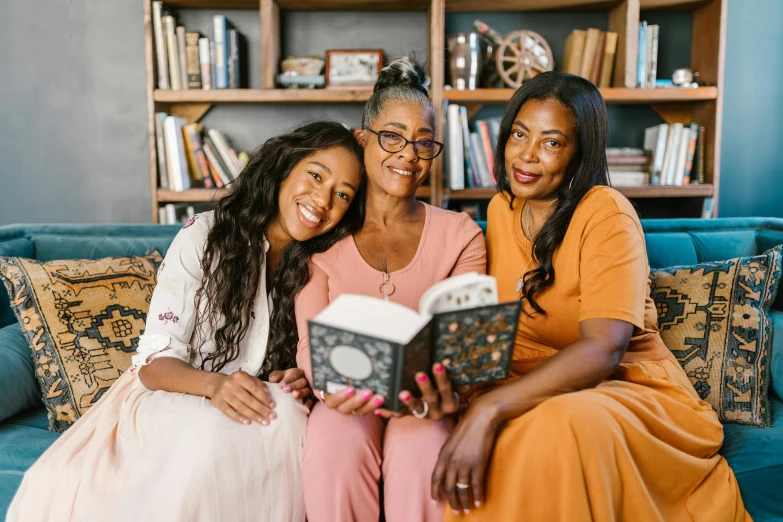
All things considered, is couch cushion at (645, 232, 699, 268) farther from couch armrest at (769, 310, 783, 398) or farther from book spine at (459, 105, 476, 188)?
book spine at (459, 105, 476, 188)

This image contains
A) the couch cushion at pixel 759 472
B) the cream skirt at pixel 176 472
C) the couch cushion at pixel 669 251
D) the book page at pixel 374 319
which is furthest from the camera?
the couch cushion at pixel 669 251

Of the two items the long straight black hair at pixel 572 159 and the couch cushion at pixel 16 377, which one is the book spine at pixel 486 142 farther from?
the couch cushion at pixel 16 377

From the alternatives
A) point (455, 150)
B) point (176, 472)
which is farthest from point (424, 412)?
point (455, 150)

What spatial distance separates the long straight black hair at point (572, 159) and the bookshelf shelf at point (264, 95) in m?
1.12

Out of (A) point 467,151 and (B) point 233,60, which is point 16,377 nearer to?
(B) point 233,60

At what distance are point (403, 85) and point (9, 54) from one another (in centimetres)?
→ 213

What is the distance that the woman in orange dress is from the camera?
3.53ft

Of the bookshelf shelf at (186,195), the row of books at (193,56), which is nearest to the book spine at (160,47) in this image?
the row of books at (193,56)

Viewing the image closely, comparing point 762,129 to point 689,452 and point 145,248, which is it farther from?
point 145,248

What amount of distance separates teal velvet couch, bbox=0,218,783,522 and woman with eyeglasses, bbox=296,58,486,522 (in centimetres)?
57

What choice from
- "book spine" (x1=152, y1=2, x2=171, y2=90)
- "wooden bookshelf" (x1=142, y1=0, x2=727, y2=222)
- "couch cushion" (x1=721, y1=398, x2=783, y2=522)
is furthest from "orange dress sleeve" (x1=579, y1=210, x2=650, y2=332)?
"book spine" (x1=152, y1=2, x2=171, y2=90)

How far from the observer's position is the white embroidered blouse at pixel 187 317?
1.43 m

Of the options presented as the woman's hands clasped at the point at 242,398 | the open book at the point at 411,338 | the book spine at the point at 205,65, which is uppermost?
the book spine at the point at 205,65

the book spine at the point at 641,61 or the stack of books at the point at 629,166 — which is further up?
the book spine at the point at 641,61
